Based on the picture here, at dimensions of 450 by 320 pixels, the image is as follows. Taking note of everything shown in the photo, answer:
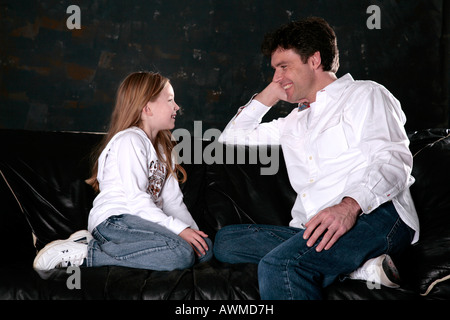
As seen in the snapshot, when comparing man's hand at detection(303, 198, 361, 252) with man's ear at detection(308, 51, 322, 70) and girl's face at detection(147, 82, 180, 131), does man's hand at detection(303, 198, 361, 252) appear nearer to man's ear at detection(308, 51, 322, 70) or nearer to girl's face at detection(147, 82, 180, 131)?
man's ear at detection(308, 51, 322, 70)

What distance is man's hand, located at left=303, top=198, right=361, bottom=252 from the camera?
1.58 m

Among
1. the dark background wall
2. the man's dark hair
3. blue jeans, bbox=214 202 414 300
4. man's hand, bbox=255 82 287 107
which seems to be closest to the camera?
blue jeans, bbox=214 202 414 300

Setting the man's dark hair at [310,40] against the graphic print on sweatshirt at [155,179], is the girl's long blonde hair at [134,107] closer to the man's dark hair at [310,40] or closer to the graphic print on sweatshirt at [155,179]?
the graphic print on sweatshirt at [155,179]

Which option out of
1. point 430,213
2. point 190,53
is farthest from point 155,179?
point 190,53

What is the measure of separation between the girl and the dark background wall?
55.9 inches

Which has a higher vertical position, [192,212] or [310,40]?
[310,40]

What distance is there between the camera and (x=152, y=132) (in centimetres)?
242

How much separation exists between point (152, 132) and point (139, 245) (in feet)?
2.24

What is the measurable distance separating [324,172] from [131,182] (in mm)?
820

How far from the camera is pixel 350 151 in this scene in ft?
6.25

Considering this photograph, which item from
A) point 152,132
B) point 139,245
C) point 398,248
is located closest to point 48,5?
point 152,132

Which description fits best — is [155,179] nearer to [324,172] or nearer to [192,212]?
[192,212]

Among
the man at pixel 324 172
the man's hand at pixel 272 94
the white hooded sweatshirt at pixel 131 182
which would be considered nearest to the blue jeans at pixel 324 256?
the man at pixel 324 172
